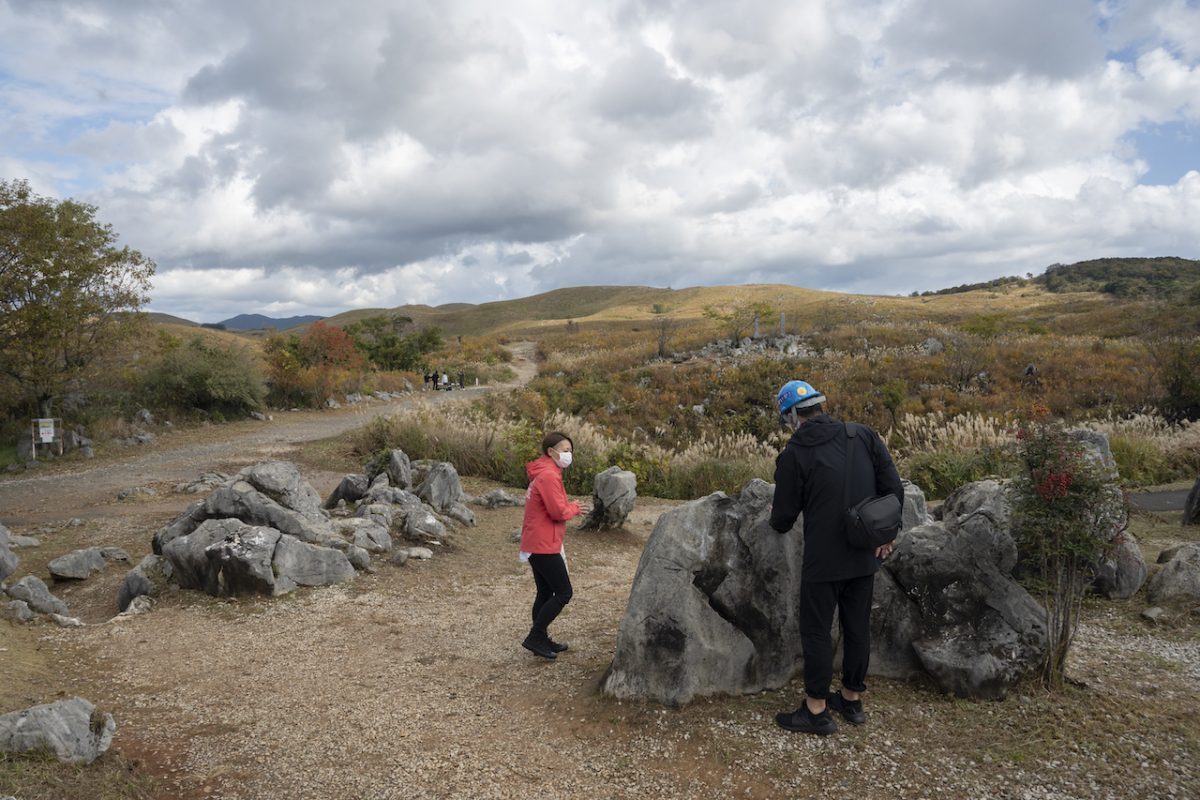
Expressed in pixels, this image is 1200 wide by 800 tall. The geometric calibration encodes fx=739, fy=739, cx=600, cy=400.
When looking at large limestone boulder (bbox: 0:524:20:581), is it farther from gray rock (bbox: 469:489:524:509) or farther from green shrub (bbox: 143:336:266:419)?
green shrub (bbox: 143:336:266:419)

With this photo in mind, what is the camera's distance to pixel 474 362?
50.6 meters

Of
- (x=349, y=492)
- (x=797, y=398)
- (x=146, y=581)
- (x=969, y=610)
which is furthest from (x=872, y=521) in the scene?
(x=349, y=492)

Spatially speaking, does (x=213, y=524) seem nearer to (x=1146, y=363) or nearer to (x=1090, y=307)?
(x=1146, y=363)

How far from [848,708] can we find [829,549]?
1.05 metres

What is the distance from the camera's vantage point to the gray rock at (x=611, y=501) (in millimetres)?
11141

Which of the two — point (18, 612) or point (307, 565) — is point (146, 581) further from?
point (307, 565)

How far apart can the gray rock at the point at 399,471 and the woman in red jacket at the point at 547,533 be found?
6.86 m

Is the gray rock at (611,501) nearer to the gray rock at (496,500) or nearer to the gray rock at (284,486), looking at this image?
the gray rock at (496,500)

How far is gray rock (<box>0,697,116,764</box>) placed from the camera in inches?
167

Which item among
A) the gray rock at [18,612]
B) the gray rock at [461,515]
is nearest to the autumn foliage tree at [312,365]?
the gray rock at [461,515]

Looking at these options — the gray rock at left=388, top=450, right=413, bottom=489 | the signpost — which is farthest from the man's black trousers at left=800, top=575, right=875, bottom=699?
the signpost

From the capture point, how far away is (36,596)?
290 inches

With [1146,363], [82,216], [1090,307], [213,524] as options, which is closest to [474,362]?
[82,216]

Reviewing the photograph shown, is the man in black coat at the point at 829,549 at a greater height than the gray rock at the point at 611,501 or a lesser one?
greater
